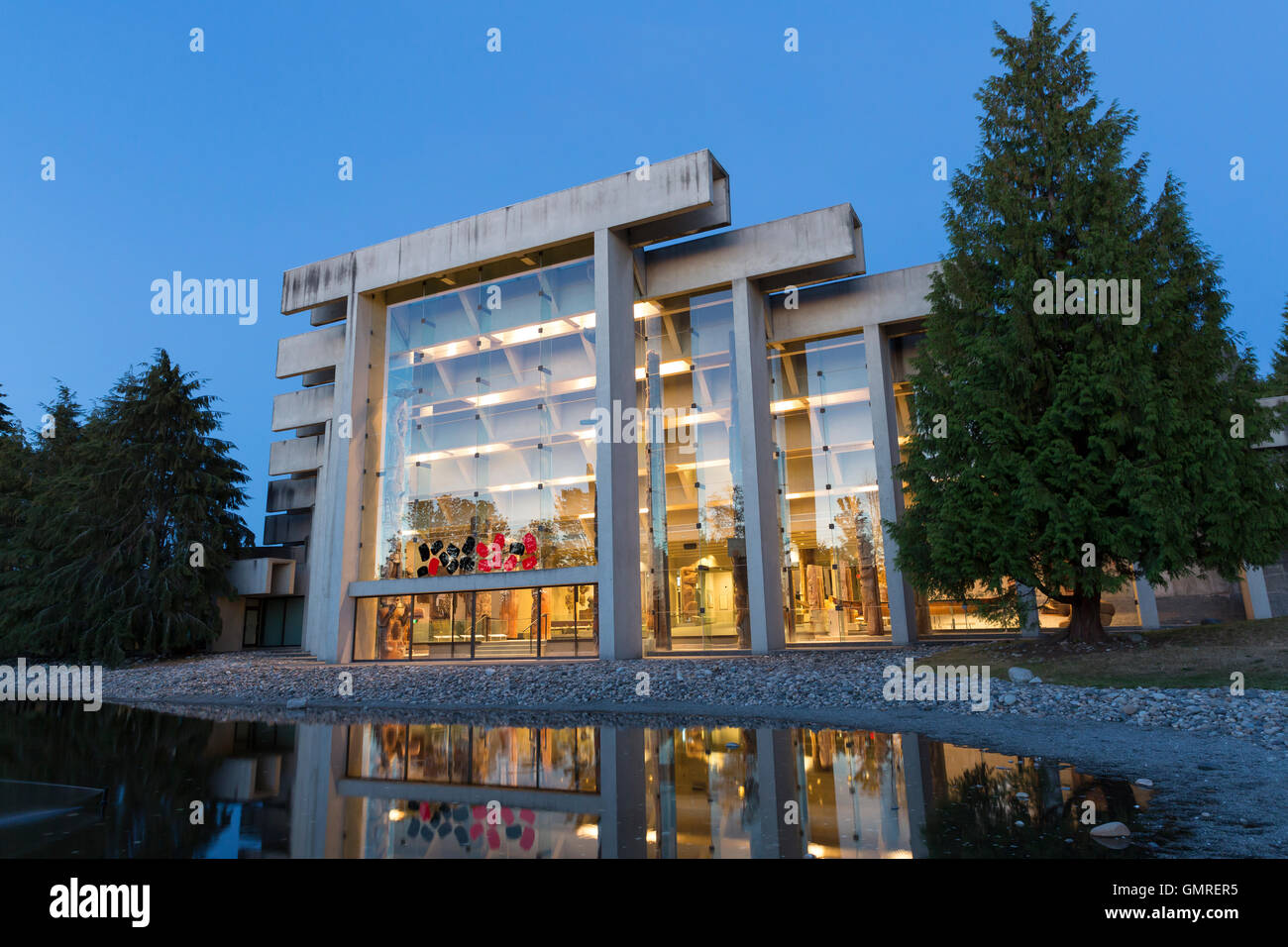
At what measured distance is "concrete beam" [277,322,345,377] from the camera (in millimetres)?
31781

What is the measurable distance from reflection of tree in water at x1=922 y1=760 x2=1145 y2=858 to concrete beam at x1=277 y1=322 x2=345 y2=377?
29.5 metres

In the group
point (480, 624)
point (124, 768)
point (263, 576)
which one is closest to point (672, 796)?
point (124, 768)

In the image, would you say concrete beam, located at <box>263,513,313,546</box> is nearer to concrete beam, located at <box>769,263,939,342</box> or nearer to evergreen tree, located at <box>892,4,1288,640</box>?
concrete beam, located at <box>769,263,939,342</box>

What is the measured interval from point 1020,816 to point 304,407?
113ft

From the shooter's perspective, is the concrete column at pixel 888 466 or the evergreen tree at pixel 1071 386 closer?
the evergreen tree at pixel 1071 386

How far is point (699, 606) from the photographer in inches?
934

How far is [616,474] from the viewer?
2266 cm

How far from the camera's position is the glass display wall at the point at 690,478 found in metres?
23.6

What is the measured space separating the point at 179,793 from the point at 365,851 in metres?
3.58

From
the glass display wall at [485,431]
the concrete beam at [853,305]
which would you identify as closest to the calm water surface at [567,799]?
the glass display wall at [485,431]

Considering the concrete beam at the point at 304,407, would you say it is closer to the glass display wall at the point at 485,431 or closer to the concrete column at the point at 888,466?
the glass display wall at the point at 485,431

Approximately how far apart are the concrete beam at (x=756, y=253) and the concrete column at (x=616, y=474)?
1581 millimetres

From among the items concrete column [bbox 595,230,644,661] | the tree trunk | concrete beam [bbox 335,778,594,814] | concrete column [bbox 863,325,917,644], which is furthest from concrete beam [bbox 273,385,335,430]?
the tree trunk

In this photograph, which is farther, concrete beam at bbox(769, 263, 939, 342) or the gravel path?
concrete beam at bbox(769, 263, 939, 342)
